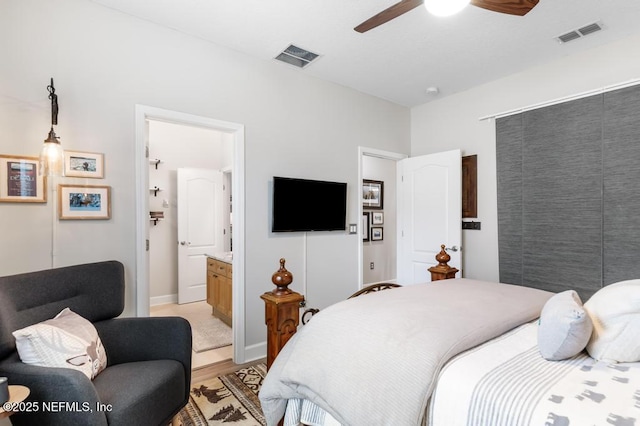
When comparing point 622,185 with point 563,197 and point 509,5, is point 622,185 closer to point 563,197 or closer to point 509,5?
point 563,197

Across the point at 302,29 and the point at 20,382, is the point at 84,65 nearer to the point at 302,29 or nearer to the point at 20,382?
the point at 302,29

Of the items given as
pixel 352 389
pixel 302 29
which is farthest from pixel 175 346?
pixel 302 29

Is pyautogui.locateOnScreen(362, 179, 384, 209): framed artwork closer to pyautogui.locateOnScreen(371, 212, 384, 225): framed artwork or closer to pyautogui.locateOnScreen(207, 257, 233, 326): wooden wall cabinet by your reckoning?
pyautogui.locateOnScreen(371, 212, 384, 225): framed artwork

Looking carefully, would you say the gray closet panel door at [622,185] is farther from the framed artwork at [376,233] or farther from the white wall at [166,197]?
the white wall at [166,197]

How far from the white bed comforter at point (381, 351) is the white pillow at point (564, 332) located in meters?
0.22

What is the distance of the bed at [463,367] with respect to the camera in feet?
3.29

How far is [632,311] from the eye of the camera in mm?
1227

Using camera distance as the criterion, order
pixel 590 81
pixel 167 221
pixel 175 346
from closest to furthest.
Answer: pixel 175 346
pixel 590 81
pixel 167 221

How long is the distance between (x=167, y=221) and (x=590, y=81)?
5.35m

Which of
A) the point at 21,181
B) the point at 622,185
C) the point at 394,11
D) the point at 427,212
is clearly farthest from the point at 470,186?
the point at 21,181

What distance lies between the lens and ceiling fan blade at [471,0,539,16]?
170 centimetres

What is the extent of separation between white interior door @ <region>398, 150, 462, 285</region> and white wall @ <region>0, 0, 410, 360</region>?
82 cm

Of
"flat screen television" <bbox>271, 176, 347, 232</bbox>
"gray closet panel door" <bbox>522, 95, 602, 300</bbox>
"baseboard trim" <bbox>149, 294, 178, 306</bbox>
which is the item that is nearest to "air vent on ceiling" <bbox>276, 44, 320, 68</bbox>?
"flat screen television" <bbox>271, 176, 347, 232</bbox>

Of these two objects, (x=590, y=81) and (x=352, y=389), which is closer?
(x=352, y=389)
